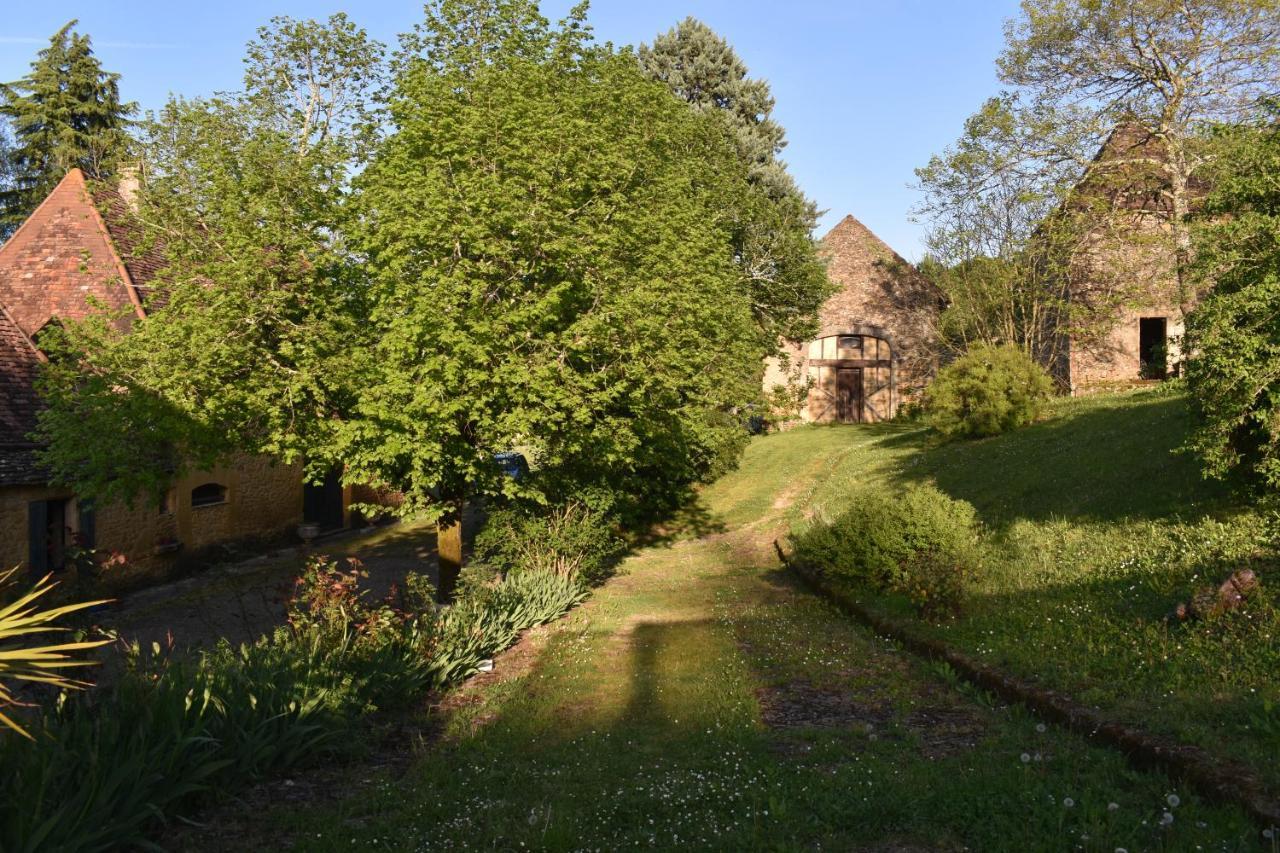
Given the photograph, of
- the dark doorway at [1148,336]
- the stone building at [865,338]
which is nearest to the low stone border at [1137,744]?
the dark doorway at [1148,336]

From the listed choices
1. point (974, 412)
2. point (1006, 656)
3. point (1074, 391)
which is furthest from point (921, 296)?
point (1006, 656)

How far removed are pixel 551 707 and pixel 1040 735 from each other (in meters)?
4.58

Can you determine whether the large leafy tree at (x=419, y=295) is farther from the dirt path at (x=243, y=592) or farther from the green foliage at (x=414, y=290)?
the dirt path at (x=243, y=592)

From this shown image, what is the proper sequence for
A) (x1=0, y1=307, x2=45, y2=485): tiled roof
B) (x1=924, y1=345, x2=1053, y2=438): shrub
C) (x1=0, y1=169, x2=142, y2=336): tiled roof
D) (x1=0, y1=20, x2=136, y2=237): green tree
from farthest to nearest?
(x1=0, y1=20, x2=136, y2=237): green tree < (x1=924, y1=345, x2=1053, y2=438): shrub < (x1=0, y1=169, x2=142, y2=336): tiled roof < (x1=0, y1=307, x2=45, y2=485): tiled roof

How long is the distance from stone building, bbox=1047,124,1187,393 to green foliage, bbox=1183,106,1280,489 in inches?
562

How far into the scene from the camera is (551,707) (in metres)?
8.56

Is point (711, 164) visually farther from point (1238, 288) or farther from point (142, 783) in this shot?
point (142, 783)

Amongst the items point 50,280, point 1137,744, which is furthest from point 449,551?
point 50,280

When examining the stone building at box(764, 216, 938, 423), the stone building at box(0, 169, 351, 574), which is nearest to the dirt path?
the stone building at box(0, 169, 351, 574)

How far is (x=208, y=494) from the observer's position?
20156 millimetres

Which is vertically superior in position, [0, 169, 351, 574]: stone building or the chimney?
the chimney

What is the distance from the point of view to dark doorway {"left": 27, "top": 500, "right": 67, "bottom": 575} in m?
15.5

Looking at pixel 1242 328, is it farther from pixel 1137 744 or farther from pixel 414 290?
pixel 414 290

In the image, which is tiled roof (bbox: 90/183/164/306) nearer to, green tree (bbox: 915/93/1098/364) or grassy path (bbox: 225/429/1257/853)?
grassy path (bbox: 225/429/1257/853)
